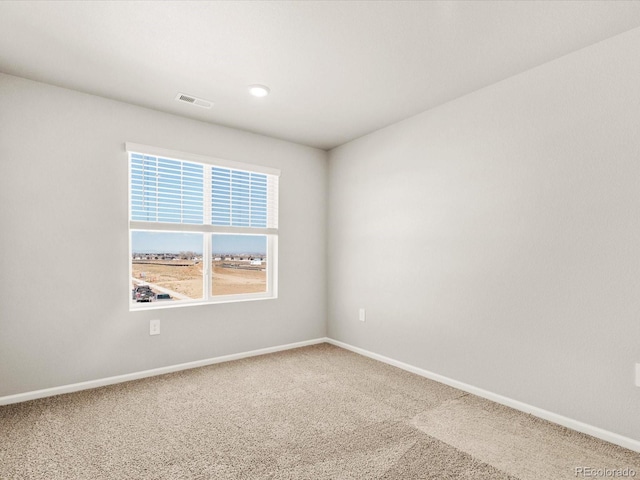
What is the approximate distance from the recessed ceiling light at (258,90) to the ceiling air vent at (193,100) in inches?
18.7

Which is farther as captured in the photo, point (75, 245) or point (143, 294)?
point (143, 294)

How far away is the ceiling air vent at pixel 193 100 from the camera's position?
282cm

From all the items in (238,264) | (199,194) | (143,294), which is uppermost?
(199,194)

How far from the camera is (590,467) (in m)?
1.75

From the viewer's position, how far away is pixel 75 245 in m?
2.71

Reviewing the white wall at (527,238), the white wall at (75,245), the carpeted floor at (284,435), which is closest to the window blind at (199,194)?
the white wall at (75,245)

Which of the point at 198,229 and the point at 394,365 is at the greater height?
the point at 198,229

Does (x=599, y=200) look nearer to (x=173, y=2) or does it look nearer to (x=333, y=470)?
(x=333, y=470)

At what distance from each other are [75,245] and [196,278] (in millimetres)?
1065

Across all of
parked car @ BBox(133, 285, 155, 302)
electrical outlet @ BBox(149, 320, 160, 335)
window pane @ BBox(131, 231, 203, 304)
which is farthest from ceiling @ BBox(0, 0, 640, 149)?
electrical outlet @ BBox(149, 320, 160, 335)

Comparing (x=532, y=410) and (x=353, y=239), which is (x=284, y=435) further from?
(x=353, y=239)

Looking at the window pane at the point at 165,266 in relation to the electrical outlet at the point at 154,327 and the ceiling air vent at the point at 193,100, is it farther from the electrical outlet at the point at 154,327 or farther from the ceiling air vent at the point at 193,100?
the ceiling air vent at the point at 193,100

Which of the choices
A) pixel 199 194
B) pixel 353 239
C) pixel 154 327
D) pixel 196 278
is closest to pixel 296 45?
pixel 199 194

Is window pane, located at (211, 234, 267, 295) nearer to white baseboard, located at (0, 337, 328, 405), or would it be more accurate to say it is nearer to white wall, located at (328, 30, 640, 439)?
white baseboard, located at (0, 337, 328, 405)
